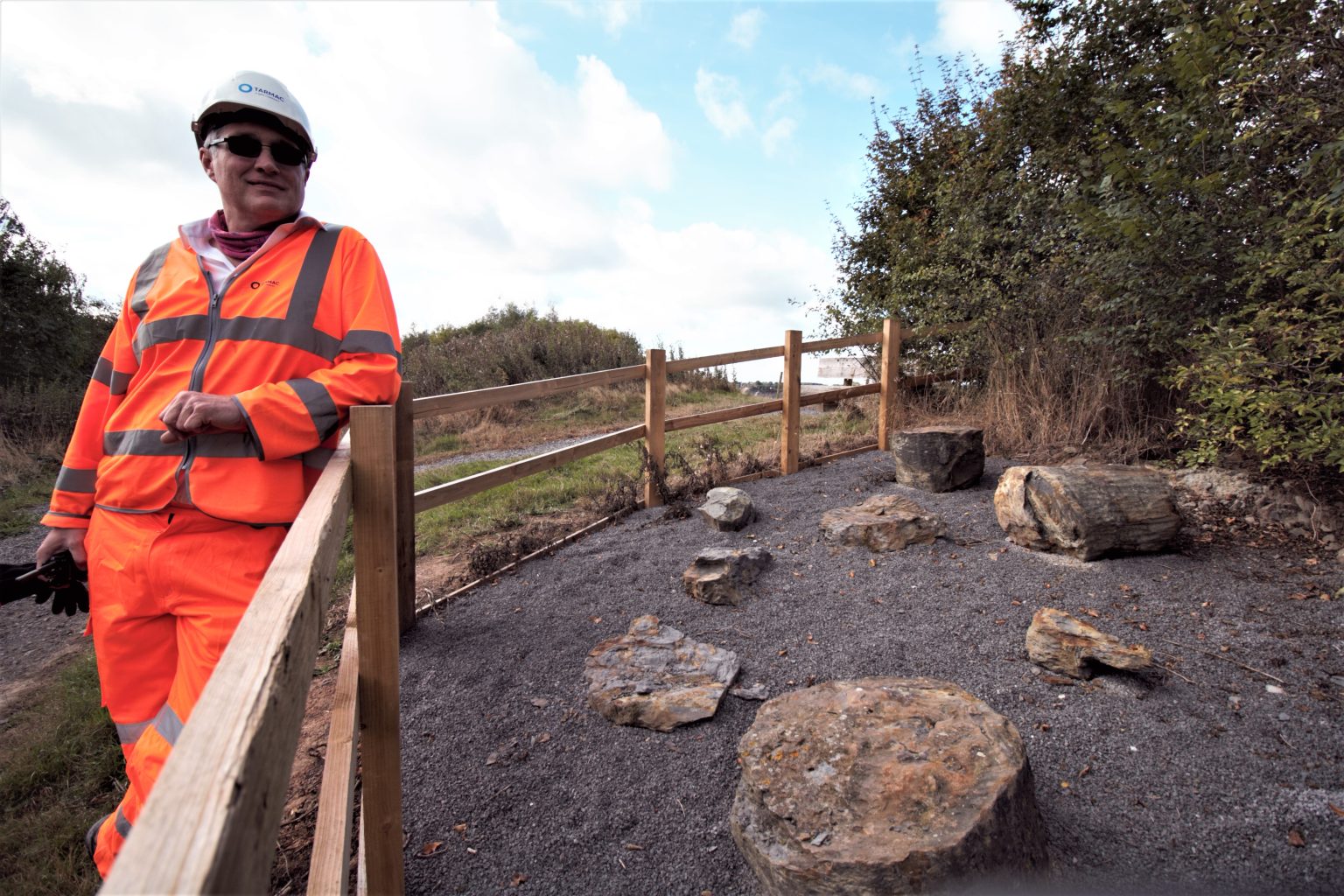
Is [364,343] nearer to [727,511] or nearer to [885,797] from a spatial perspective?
[885,797]

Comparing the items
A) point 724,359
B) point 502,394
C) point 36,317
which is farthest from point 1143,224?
point 36,317

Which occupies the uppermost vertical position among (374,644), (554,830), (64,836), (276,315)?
(276,315)

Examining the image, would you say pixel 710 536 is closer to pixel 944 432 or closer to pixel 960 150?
pixel 944 432

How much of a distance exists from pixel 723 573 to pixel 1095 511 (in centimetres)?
218

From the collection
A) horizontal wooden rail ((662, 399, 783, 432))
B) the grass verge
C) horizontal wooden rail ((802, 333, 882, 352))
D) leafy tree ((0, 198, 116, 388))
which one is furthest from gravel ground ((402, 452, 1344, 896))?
leafy tree ((0, 198, 116, 388))

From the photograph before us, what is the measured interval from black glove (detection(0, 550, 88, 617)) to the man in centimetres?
4

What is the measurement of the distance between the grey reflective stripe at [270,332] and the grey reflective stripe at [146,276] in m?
0.32

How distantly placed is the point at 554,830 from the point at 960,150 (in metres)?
8.40

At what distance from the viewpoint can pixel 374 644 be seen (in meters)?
1.67

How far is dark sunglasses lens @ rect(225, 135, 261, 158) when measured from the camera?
1.87 metres

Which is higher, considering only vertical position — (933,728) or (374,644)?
(374,644)

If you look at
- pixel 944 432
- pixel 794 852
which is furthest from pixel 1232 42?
pixel 794 852

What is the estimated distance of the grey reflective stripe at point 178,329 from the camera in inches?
69.1

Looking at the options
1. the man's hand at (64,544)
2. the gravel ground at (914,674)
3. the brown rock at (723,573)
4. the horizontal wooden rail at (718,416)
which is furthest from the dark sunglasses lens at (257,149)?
the horizontal wooden rail at (718,416)
